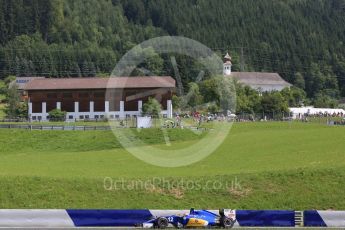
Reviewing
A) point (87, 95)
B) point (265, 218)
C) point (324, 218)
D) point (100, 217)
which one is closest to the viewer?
point (100, 217)

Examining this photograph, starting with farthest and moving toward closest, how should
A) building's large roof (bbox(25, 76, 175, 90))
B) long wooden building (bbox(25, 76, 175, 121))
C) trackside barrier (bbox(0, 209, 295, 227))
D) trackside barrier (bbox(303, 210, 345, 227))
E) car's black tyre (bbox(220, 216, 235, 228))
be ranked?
building's large roof (bbox(25, 76, 175, 90)), long wooden building (bbox(25, 76, 175, 121)), trackside barrier (bbox(303, 210, 345, 227)), trackside barrier (bbox(0, 209, 295, 227)), car's black tyre (bbox(220, 216, 235, 228))

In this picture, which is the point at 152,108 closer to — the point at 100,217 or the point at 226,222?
the point at 100,217

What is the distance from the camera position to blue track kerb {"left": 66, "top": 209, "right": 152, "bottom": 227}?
35656 millimetres

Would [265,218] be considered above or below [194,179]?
below

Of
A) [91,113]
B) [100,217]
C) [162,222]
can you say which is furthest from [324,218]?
[91,113]

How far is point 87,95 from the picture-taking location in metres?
140

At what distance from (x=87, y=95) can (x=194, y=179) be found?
316 ft

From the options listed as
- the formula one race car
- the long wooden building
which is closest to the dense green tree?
the long wooden building

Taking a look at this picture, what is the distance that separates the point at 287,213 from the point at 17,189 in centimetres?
1600

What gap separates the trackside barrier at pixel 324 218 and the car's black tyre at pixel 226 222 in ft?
13.6

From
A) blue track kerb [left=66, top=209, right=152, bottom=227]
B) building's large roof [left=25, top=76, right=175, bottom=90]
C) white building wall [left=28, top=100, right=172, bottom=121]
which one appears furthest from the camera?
building's large roof [left=25, top=76, right=175, bottom=90]

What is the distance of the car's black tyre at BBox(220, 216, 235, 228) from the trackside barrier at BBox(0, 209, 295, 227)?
4.79 feet

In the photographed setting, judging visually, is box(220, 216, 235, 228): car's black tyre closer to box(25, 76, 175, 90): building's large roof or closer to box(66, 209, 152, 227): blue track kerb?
box(66, 209, 152, 227): blue track kerb

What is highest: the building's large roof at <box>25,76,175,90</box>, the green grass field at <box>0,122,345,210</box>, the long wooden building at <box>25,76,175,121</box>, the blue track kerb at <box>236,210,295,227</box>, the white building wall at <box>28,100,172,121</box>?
the building's large roof at <box>25,76,175,90</box>
